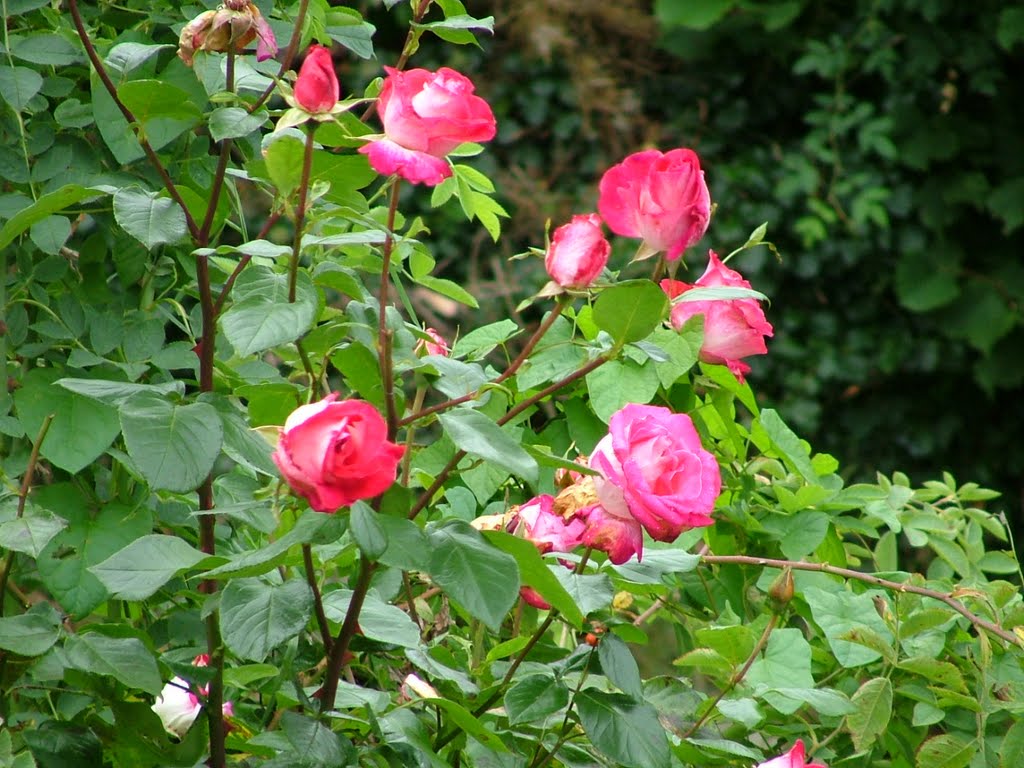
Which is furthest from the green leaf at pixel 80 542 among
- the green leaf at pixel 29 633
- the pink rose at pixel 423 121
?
the pink rose at pixel 423 121

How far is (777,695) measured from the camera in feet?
3.03

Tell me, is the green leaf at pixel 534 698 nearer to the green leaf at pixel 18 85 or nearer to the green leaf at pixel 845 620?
the green leaf at pixel 845 620

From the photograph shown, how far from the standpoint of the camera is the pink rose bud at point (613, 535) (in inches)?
29.1

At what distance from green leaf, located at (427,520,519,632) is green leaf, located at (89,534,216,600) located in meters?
0.14

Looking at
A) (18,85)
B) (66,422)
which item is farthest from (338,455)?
(18,85)

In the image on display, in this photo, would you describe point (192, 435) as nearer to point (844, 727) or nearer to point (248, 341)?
point (248, 341)

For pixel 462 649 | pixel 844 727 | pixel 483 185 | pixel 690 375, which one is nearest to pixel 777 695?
pixel 844 727

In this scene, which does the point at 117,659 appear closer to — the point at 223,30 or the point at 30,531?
the point at 30,531

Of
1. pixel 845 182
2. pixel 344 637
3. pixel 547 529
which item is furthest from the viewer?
pixel 845 182

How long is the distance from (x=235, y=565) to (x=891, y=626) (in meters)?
0.57

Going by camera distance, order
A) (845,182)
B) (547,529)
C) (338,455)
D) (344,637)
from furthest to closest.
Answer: (845,182) → (547,529) → (344,637) → (338,455)

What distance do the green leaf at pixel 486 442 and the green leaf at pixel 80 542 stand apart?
0.32 m

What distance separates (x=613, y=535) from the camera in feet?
2.43

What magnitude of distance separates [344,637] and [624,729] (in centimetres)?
18
